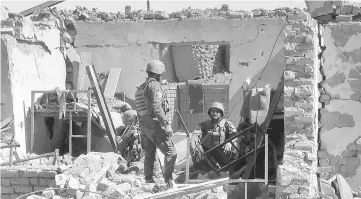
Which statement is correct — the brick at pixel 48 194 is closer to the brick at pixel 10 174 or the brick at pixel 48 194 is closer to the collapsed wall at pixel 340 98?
the brick at pixel 10 174

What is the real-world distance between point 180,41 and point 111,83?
1879 mm

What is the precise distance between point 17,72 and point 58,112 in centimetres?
140

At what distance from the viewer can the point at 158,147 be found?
27.5 feet

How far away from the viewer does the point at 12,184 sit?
9.48 m

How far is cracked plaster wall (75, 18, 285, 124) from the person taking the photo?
1442cm

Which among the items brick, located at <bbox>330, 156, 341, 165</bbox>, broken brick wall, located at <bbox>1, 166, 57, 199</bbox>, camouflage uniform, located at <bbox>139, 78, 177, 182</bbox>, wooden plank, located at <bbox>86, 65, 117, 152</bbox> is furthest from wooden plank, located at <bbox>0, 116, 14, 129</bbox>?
brick, located at <bbox>330, 156, 341, 165</bbox>

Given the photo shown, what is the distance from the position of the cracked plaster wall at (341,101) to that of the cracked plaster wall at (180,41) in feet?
16.2

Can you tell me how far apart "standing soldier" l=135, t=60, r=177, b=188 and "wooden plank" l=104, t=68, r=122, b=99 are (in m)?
6.32

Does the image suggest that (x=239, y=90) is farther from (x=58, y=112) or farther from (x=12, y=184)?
(x=12, y=184)

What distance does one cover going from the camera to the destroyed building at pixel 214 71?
7836 millimetres

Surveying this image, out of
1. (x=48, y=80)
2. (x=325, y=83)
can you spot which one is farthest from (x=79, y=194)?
(x=48, y=80)

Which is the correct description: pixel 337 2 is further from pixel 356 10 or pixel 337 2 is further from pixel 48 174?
pixel 48 174

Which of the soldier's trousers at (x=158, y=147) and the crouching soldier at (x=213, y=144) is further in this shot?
the crouching soldier at (x=213, y=144)

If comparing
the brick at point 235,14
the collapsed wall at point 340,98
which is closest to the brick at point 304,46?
the collapsed wall at point 340,98
